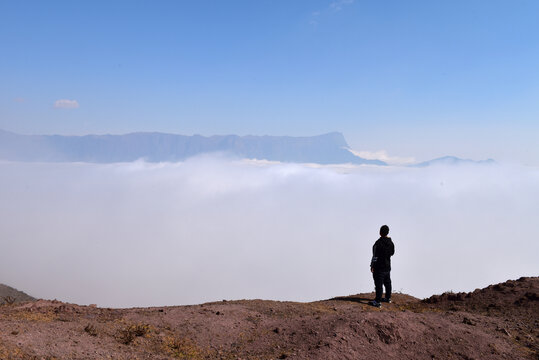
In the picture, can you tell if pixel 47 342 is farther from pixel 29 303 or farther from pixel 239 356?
pixel 29 303

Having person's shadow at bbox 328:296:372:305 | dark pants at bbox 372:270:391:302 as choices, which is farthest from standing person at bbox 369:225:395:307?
person's shadow at bbox 328:296:372:305

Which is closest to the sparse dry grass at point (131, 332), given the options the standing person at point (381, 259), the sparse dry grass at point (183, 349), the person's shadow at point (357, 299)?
the sparse dry grass at point (183, 349)

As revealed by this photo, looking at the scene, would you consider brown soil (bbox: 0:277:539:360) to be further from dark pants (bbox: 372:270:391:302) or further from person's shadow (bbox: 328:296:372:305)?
person's shadow (bbox: 328:296:372:305)

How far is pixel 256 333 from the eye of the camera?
376 inches

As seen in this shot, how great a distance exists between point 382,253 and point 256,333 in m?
5.61

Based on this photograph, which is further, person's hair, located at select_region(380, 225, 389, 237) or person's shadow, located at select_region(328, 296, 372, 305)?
person's shadow, located at select_region(328, 296, 372, 305)

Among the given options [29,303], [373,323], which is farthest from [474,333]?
[29,303]

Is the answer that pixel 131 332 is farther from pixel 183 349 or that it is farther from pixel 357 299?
pixel 357 299

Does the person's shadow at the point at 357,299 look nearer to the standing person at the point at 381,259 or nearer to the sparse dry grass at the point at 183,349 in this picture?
the standing person at the point at 381,259

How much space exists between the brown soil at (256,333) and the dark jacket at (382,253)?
2.19 metres

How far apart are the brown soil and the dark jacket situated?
2.19 m

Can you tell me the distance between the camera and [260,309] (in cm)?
1193

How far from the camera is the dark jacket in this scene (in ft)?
42.7

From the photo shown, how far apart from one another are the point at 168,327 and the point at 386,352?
5.10m
